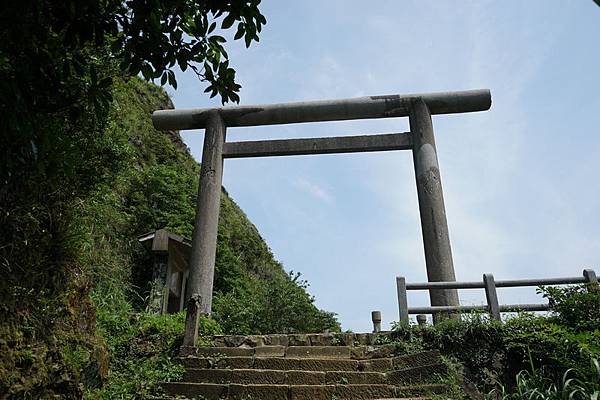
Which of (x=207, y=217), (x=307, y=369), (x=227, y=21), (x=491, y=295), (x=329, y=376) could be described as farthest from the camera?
(x=207, y=217)

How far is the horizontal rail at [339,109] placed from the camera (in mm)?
8695

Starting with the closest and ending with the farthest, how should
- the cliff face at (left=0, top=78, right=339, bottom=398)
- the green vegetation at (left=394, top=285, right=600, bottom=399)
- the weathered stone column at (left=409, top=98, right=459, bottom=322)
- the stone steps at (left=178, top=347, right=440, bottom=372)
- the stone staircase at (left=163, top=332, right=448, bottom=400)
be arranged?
the cliff face at (left=0, top=78, right=339, bottom=398), the green vegetation at (left=394, top=285, right=600, bottom=399), the stone staircase at (left=163, top=332, right=448, bottom=400), the stone steps at (left=178, top=347, right=440, bottom=372), the weathered stone column at (left=409, top=98, right=459, bottom=322)

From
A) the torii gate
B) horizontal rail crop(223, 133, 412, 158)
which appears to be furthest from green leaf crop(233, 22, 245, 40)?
horizontal rail crop(223, 133, 412, 158)

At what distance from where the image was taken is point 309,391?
4875mm

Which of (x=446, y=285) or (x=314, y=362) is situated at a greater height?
(x=446, y=285)

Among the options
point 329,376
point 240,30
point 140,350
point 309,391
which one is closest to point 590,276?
point 329,376

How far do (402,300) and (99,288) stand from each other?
452 cm

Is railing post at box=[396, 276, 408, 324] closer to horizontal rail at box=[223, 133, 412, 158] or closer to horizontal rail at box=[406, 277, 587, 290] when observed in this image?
horizontal rail at box=[406, 277, 587, 290]

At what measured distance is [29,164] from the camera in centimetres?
296

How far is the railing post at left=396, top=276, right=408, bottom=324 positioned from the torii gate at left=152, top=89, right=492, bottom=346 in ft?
4.97

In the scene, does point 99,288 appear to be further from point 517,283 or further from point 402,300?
point 517,283


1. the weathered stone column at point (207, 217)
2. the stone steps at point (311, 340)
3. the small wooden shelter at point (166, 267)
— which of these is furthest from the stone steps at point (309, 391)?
the small wooden shelter at point (166, 267)

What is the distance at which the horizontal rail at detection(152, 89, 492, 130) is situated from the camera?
8695 mm

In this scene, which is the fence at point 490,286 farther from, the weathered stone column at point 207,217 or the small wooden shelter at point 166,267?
the small wooden shelter at point 166,267
